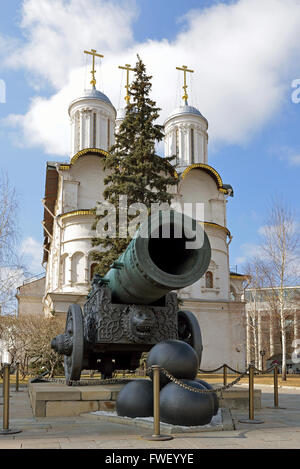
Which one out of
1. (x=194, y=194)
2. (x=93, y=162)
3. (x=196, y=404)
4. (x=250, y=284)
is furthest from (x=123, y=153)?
(x=250, y=284)

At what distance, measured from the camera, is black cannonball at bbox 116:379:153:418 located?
6430mm

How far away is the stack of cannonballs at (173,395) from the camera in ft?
19.4

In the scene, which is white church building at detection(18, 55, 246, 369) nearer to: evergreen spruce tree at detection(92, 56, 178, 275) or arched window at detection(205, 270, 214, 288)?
arched window at detection(205, 270, 214, 288)

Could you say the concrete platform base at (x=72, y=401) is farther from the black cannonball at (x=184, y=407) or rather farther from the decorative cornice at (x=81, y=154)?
the decorative cornice at (x=81, y=154)

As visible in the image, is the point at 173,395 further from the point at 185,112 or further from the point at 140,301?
the point at 185,112

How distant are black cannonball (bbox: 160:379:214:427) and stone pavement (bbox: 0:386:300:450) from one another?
29 centimetres

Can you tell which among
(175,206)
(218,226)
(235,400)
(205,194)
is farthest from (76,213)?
(235,400)

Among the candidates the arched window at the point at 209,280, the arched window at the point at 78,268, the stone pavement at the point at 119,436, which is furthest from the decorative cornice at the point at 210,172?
the stone pavement at the point at 119,436

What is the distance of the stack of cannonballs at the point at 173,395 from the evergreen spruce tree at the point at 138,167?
12.3 metres

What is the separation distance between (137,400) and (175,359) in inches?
29.0

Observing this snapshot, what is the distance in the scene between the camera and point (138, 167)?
66.9 ft

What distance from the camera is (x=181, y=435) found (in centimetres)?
553

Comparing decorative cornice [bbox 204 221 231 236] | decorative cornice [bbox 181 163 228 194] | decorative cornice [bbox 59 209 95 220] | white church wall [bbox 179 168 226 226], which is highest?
decorative cornice [bbox 181 163 228 194]

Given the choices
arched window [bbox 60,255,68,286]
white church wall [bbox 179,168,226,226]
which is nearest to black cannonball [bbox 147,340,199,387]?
arched window [bbox 60,255,68,286]
